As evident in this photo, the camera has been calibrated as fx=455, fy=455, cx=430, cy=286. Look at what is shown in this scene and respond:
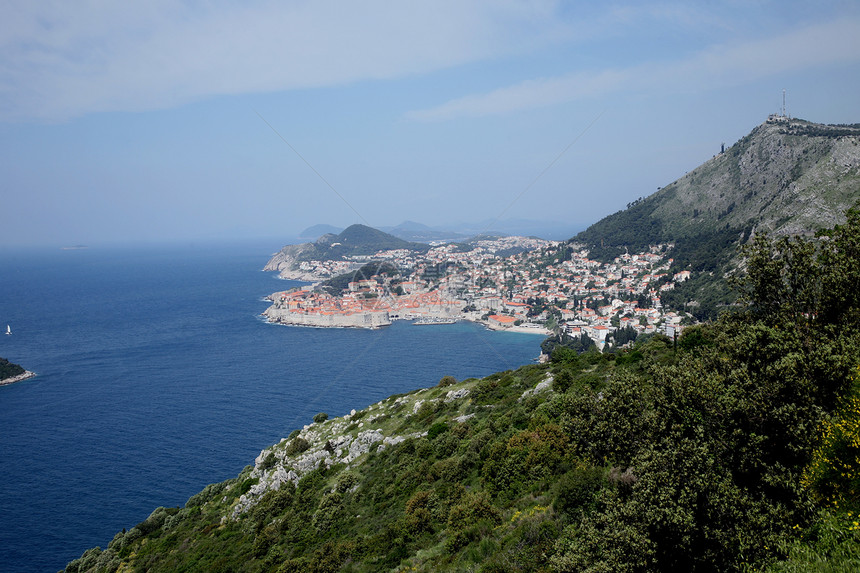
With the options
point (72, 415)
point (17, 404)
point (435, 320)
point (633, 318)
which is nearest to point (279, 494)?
point (72, 415)

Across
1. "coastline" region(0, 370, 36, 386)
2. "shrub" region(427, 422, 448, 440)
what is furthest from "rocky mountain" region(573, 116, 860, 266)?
"coastline" region(0, 370, 36, 386)

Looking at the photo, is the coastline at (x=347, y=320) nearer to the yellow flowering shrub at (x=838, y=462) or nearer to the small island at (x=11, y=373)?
the small island at (x=11, y=373)

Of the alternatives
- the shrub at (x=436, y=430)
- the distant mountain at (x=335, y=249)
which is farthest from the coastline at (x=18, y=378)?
the distant mountain at (x=335, y=249)

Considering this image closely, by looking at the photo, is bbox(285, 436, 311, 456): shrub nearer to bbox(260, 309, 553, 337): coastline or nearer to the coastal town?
the coastal town

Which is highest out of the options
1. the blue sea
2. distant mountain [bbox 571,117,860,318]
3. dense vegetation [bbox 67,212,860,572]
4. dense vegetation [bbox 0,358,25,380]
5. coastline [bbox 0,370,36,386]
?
distant mountain [bbox 571,117,860,318]

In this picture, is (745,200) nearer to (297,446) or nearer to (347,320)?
(347,320)
